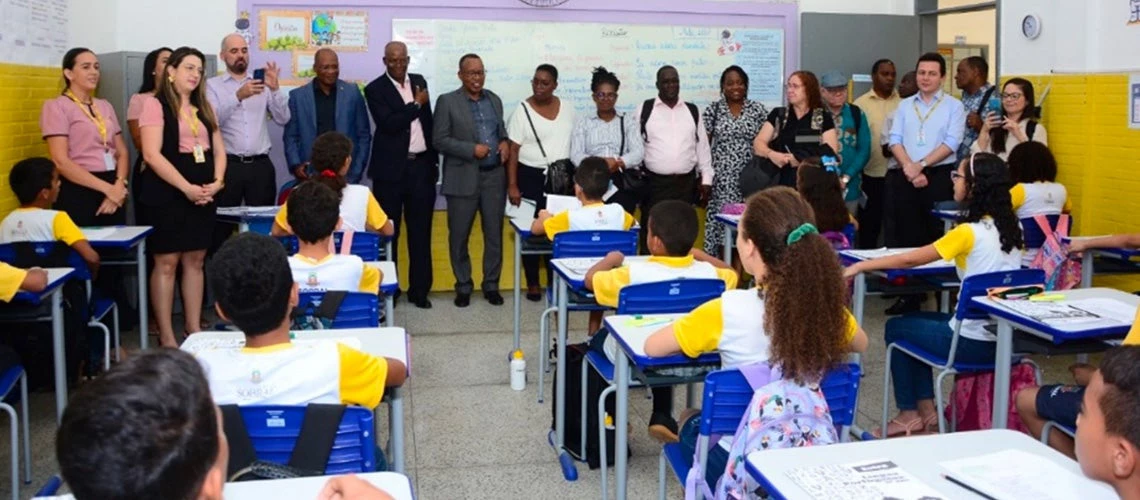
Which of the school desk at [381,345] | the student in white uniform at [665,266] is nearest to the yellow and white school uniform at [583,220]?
the student in white uniform at [665,266]

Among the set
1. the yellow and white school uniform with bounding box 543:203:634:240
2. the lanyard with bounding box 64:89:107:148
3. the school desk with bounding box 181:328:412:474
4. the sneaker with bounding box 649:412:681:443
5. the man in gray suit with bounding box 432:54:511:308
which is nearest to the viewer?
the school desk with bounding box 181:328:412:474

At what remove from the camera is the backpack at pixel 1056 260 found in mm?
4555

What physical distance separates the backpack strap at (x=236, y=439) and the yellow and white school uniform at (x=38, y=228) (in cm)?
274

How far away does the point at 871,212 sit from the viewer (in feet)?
23.8

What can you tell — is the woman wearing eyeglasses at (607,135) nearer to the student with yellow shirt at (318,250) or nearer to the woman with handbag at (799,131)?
the woman with handbag at (799,131)

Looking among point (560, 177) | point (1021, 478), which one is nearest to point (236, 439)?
point (1021, 478)

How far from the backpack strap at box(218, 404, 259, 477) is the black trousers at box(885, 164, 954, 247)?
5.28m

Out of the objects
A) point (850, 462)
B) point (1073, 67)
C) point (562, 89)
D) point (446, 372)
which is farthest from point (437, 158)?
point (850, 462)

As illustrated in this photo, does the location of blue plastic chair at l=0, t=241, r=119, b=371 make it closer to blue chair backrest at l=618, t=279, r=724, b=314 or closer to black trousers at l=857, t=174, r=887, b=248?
blue chair backrest at l=618, t=279, r=724, b=314

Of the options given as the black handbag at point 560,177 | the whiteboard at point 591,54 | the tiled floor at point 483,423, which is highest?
the whiteboard at point 591,54

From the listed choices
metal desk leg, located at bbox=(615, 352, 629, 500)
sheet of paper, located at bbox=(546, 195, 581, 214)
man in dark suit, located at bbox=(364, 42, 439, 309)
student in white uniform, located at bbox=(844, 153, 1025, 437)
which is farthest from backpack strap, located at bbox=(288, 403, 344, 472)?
man in dark suit, located at bbox=(364, 42, 439, 309)

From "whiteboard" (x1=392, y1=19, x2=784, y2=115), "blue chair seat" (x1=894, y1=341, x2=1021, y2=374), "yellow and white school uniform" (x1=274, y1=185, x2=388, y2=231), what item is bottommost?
"blue chair seat" (x1=894, y1=341, x2=1021, y2=374)

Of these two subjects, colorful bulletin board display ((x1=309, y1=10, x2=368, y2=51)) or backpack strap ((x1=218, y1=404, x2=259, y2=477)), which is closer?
backpack strap ((x1=218, y1=404, x2=259, y2=477))

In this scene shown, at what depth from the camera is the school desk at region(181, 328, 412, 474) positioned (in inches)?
101
